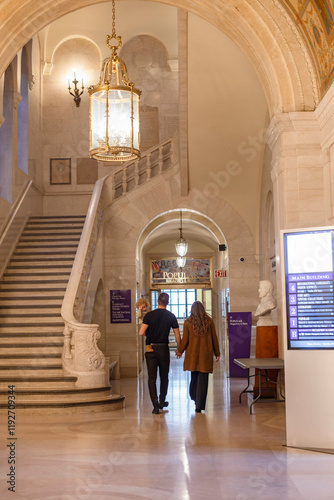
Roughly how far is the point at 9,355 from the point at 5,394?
1.39m

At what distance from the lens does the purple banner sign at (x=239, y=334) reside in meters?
11.9

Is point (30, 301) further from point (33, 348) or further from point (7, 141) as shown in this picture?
point (7, 141)

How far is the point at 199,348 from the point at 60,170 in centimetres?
1046

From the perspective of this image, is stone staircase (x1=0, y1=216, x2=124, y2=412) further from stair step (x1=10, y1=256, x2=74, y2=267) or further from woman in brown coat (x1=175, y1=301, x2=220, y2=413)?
woman in brown coat (x1=175, y1=301, x2=220, y2=413)

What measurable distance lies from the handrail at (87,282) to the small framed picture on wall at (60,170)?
3.28m

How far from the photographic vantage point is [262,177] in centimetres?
1345

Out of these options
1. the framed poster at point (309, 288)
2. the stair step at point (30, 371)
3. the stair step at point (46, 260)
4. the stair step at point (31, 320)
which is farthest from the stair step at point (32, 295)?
the framed poster at point (309, 288)

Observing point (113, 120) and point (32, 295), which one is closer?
point (113, 120)

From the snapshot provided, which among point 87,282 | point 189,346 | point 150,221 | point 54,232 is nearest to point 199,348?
point 189,346

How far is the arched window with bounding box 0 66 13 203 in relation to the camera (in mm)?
13956

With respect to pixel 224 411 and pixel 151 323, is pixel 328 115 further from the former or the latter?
Result: pixel 224 411

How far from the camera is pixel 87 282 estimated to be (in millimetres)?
11617

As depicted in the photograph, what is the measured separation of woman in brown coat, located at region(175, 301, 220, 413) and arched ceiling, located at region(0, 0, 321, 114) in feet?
9.18

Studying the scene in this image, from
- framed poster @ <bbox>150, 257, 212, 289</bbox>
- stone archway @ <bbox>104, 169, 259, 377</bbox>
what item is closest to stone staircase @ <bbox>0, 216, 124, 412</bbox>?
stone archway @ <bbox>104, 169, 259, 377</bbox>
